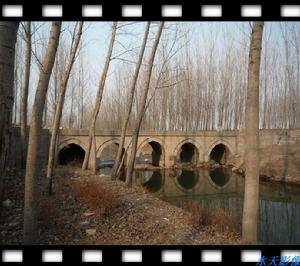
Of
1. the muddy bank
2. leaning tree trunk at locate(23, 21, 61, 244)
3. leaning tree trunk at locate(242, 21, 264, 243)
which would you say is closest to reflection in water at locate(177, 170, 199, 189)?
the muddy bank

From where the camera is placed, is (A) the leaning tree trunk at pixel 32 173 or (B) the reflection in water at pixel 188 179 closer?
(A) the leaning tree trunk at pixel 32 173

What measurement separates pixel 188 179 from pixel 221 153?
11.5m

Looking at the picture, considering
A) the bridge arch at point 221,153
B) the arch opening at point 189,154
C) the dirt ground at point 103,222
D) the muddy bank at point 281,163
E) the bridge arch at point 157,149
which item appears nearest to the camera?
the dirt ground at point 103,222

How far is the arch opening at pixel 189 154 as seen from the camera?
2958 centimetres

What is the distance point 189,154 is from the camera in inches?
1230

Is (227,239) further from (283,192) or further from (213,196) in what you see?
(283,192)

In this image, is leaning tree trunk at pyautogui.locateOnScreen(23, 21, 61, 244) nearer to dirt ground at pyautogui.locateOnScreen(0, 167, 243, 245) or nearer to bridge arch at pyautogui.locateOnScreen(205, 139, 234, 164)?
dirt ground at pyautogui.locateOnScreen(0, 167, 243, 245)

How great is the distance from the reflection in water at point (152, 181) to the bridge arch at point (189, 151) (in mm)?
4350

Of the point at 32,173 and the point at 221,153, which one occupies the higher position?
the point at 221,153

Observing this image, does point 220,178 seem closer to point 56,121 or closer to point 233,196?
point 233,196

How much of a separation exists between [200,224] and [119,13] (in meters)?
5.06

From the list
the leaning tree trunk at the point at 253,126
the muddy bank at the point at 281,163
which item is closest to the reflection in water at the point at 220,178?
the muddy bank at the point at 281,163

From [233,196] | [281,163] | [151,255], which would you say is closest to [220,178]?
[281,163]

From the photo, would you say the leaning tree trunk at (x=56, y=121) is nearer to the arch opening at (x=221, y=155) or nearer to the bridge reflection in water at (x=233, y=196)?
the bridge reflection in water at (x=233, y=196)
